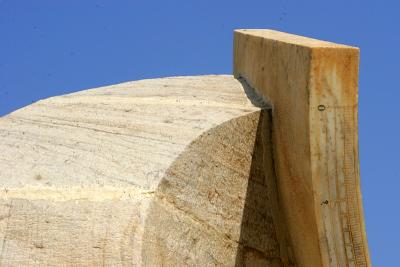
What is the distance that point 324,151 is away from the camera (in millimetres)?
2482

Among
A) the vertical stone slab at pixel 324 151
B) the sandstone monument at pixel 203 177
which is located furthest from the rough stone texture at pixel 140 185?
the vertical stone slab at pixel 324 151

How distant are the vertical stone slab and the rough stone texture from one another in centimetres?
22

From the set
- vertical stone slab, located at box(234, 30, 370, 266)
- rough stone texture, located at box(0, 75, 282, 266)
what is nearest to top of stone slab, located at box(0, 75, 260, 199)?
rough stone texture, located at box(0, 75, 282, 266)

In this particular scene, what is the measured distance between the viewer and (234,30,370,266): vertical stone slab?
8.08 ft

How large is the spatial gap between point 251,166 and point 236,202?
0.55ft

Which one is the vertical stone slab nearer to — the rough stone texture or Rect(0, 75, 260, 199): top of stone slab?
the rough stone texture

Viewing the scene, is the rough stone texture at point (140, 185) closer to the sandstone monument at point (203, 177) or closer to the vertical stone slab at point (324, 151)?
the sandstone monument at point (203, 177)

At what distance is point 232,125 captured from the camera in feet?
9.60

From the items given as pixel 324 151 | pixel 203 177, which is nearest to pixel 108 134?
pixel 203 177

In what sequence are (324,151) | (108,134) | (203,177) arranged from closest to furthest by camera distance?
(324,151)
(203,177)
(108,134)

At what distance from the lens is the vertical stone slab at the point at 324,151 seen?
2463 mm

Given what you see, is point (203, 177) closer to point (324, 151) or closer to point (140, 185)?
point (140, 185)

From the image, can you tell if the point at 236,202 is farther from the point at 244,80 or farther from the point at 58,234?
the point at 244,80

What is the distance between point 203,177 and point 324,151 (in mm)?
497
